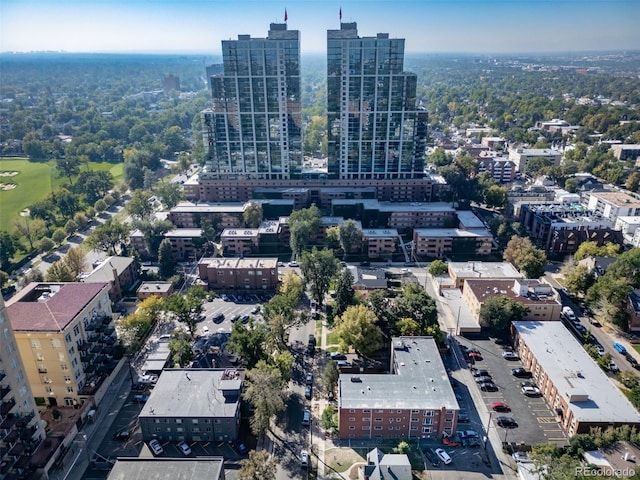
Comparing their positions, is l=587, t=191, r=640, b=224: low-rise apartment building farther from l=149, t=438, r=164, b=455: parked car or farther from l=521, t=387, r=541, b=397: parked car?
l=149, t=438, r=164, b=455: parked car

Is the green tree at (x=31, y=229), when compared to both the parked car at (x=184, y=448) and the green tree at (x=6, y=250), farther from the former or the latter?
the parked car at (x=184, y=448)

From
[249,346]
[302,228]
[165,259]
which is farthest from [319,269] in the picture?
[165,259]

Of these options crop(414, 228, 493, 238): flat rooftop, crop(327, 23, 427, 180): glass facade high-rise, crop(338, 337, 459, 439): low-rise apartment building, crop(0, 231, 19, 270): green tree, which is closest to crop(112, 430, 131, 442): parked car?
crop(338, 337, 459, 439): low-rise apartment building

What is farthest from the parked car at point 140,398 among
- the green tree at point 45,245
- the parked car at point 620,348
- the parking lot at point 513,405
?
the parked car at point 620,348

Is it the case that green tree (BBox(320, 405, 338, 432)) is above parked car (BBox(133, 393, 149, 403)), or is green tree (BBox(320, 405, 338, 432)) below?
above

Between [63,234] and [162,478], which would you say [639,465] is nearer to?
[162,478]
